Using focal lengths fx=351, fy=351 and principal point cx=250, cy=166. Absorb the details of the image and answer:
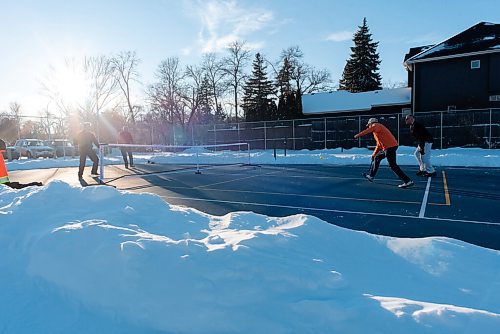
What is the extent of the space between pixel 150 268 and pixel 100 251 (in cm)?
61

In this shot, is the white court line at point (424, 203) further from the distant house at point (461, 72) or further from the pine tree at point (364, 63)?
the pine tree at point (364, 63)

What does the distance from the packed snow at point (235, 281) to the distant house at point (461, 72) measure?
92.8ft

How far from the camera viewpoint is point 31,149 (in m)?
28.9

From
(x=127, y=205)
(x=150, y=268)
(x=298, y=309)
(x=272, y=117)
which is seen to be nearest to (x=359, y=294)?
(x=298, y=309)

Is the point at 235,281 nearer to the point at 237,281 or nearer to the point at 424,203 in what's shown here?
the point at 237,281

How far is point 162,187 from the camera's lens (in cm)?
1083

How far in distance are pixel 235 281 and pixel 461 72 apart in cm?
3091

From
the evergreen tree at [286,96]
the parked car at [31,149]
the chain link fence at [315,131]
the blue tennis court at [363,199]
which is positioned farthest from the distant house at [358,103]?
the parked car at [31,149]

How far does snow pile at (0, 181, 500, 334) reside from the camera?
2307 mm

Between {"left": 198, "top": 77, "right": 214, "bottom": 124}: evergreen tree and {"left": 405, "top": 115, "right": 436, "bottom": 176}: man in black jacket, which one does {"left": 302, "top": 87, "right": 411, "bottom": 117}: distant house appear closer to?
{"left": 198, "top": 77, "right": 214, "bottom": 124}: evergreen tree

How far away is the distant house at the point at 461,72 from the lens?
26.3m

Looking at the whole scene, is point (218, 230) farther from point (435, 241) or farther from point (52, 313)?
point (435, 241)

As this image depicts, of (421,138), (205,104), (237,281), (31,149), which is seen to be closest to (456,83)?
(421,138)

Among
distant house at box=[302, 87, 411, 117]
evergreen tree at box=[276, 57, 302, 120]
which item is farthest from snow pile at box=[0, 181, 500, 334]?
evergreen tree at box=[276, 57, 302, 120]
